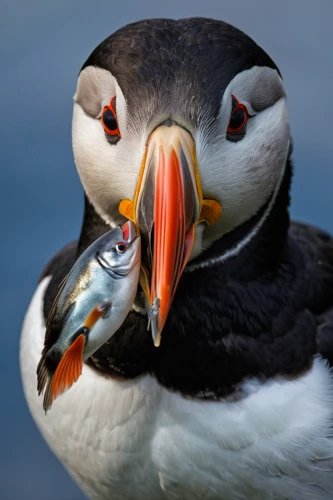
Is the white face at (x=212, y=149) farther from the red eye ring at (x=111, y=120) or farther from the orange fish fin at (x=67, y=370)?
the orange fish fin at (x=67, y=370)

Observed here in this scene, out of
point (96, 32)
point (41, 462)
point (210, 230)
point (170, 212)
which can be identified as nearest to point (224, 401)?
point (210, 230)

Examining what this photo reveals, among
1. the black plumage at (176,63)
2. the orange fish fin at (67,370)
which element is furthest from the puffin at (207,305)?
the orange fish fin at (67,370)

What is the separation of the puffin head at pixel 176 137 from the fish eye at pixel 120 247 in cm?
5

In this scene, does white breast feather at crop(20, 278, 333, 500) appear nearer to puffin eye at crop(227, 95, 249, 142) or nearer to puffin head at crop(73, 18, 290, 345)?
puffin head at crop(73, 18, 290, 345)

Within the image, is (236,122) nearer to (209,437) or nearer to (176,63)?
(176,63)

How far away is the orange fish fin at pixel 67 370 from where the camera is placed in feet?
9.04

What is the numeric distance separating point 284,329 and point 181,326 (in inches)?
10.7

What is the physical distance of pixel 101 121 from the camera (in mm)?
2998

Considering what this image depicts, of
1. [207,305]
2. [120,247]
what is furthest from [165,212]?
[207,305]

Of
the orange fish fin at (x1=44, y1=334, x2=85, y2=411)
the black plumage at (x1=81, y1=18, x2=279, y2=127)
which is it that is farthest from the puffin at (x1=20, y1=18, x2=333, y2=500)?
the orange fish fin at (x1=44, y1=334, x2=85, y2=411)

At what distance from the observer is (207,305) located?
3.16 meters

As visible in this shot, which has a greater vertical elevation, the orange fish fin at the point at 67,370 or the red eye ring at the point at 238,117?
the red eye ring at the point at 238,117

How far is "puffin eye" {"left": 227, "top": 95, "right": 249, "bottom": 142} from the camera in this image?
115 inches

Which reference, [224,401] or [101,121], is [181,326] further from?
[101,121]
